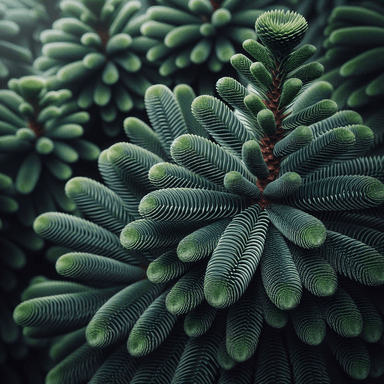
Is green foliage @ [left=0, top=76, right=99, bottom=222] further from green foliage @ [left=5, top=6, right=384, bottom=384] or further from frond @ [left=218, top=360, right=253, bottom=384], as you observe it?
→ frond @ [left=218, top=360, right=253, bottom=384]

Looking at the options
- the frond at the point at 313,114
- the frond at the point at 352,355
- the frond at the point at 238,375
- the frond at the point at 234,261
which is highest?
the frond at the point at 313,114

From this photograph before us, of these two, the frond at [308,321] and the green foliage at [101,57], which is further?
the green foliage at [101,57]

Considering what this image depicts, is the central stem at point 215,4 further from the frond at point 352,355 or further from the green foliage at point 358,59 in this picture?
the frond at point 352,355

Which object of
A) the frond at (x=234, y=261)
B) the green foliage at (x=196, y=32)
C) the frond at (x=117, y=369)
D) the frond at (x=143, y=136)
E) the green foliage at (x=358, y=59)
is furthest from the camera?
the green foliage at (x=196, y=32)

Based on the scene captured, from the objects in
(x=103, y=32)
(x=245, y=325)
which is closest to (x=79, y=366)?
(x=245, y=325)

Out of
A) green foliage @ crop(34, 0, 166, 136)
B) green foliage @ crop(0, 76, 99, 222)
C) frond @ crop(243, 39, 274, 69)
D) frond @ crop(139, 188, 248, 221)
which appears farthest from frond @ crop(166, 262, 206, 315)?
green foliage @ crop(34, 0, 166, 136)

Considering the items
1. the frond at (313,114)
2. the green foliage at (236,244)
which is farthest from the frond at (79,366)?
the frond at (313,114)

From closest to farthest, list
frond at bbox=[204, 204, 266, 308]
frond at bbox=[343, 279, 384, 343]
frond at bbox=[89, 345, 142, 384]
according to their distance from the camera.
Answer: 1. frond at bbox=[204, 204, 266, 308]
2. frond at bbox=[343, 279, 384, 343]
3. frond at bbox=[89, 345, 142, 384]

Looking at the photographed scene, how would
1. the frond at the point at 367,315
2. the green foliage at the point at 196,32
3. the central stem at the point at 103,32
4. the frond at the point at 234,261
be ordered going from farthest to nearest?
the central stem at the point at 103,32, the green foliage at the point at 196,32, the frond at the point at 367,315, the frond at the point at 234,261

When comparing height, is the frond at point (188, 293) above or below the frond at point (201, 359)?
above
